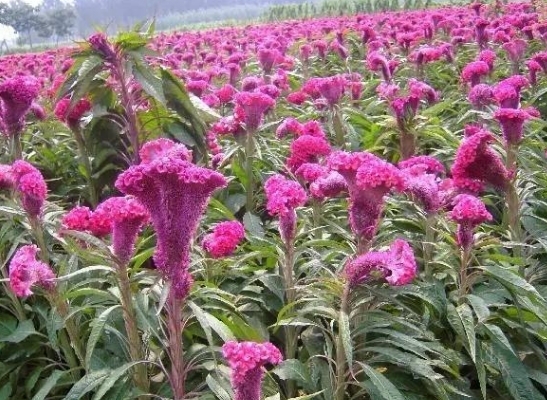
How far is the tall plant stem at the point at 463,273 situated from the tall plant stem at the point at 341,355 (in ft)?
1.93

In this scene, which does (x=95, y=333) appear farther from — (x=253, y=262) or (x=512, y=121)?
(x=512, y=121)

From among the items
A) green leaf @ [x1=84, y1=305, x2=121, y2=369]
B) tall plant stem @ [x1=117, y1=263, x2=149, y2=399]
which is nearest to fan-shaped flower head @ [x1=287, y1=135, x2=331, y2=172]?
tall plant stem @ [x1=117, y1=263, x2=149, y2=399]

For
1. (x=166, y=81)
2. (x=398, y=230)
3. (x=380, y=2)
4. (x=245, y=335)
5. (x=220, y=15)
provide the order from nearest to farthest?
(x=245, y=335) < (x=398, y=230) < (x=166, y=81) < (x=380, y=2) < (x=220, y=15)

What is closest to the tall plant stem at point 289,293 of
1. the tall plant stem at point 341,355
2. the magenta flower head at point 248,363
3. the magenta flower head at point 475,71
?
the tall plant stem at point 341,355

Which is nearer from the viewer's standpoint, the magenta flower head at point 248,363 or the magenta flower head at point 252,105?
the magenta flower head at point 248,363

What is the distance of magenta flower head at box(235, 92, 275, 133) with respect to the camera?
360cm

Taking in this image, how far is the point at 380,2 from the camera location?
20.2 meters

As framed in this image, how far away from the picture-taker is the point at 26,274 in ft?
7.34

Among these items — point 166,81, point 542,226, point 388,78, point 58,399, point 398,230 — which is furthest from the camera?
point 388,78

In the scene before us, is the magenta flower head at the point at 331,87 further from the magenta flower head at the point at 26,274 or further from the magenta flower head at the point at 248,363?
the magenta flower head at the point at 248,363

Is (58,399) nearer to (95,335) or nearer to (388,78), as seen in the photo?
(95,335)

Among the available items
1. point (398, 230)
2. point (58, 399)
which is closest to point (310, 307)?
point (398, 230)

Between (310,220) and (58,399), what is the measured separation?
147 centimetres

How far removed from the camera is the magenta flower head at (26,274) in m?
2.18
